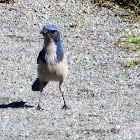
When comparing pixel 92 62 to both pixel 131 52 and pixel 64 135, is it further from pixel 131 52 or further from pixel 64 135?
pixel 64 135

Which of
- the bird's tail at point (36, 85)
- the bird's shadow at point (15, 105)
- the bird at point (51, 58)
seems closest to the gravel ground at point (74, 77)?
the bird's shadow at point (15, 105)

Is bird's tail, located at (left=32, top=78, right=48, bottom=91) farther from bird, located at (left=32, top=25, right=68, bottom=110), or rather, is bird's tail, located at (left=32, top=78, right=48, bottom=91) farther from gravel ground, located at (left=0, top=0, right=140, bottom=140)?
bird, located at (left=32, top=25, right=68, bottom=110)

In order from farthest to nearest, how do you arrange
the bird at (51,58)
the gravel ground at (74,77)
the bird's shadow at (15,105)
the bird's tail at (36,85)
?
the bird's tail at (36,85)
the bird's shadow at (15,105)
the bird at (51,58)
the gravel ground at (74,77)

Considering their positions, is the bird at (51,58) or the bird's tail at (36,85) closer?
the bird at (51,58)

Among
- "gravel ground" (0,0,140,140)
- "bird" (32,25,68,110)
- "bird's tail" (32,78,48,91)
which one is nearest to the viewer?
"gravel ground" (0,0,140,140)

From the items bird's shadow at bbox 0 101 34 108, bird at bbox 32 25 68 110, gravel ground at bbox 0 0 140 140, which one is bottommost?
bird's shadow at bbox 0 101 34 108

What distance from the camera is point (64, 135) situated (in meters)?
5.75

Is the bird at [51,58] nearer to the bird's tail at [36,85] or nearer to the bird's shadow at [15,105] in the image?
the bird's shadow at [15,105]

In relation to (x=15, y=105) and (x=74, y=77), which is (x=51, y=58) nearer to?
(x=15, y=105)

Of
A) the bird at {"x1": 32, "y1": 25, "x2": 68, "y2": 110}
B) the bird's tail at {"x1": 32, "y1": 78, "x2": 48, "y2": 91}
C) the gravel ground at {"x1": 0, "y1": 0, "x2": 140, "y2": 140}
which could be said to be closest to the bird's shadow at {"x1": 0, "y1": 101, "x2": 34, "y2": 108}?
the gravel ground at {"x1": 0, "y1": 0, "x2": 140, "y2": 140}

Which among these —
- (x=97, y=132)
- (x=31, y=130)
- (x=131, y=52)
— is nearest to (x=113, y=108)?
(x=97, y=132)

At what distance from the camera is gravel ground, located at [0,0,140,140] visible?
19.5 ft

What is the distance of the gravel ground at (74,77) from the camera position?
595cm

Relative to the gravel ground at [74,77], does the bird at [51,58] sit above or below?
above
